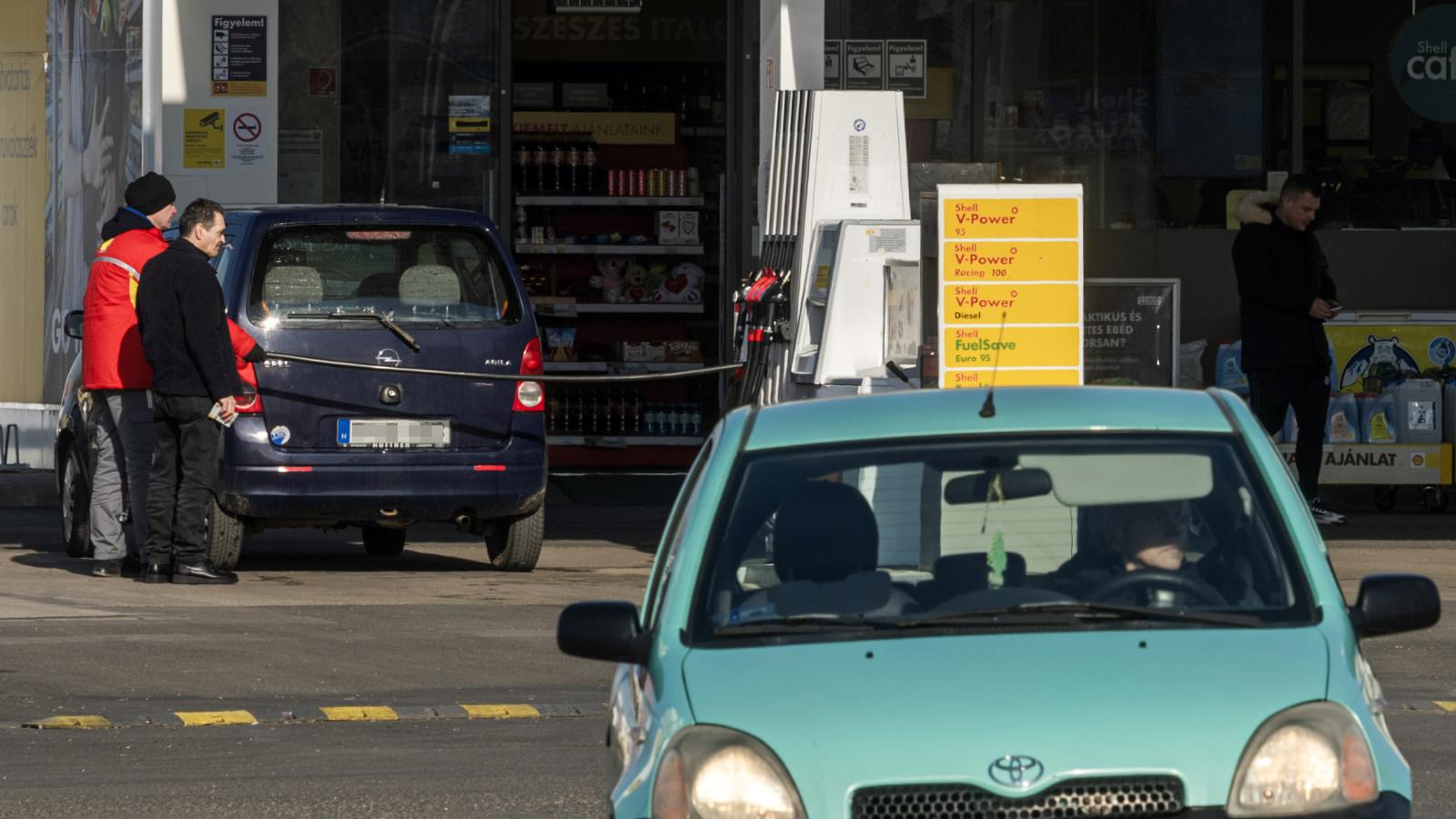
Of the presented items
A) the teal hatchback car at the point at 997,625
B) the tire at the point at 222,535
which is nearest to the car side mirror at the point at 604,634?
the teal hatchback car at the point at 997,625

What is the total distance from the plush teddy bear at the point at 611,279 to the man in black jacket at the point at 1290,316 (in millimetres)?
5766

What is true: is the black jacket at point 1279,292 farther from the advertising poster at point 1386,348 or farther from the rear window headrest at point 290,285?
the rear window headrest at point 290,285

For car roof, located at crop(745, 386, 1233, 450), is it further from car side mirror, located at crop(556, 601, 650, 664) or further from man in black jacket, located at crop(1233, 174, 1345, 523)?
man in black jacket, located at crop(1233, 174, 1345, 523)

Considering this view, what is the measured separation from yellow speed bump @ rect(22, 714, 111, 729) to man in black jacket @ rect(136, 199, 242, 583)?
3.08m

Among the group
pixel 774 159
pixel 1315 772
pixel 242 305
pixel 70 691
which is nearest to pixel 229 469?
pixel 242 305

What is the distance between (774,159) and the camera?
46.5ft

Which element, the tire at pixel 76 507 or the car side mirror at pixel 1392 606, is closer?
the car side mirror at pixel 1392 606

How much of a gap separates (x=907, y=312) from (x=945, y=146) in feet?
16.5

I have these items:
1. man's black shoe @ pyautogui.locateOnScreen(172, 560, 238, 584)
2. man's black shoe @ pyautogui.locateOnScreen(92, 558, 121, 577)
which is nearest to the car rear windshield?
man's black shoe @ pyautogui.locateOnScreen(172, 560, 238, 584)

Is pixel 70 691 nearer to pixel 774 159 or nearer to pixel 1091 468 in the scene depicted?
pixel 1091 468

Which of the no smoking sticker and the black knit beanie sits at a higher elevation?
the no smoking sticker

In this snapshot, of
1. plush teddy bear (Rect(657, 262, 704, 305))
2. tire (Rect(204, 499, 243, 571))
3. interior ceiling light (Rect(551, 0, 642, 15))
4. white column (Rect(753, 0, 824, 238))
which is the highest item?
interior ceiling light (Rect(551, 0, 642, 15))

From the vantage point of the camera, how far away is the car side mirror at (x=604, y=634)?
4.81 meters

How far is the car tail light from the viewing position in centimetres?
1214
